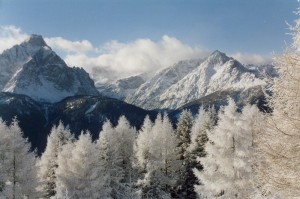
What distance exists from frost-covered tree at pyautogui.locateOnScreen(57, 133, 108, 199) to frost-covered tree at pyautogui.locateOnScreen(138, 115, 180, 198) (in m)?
8.46

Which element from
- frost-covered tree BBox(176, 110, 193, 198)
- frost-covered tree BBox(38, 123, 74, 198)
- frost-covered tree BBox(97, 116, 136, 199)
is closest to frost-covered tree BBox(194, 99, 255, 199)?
frost-covered tree BBox(97, 116, 136, 199)

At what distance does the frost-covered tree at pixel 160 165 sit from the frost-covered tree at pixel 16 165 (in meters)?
15.3

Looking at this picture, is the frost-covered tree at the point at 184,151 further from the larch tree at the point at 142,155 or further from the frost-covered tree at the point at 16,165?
the frost-covered tree at the point at 16,165

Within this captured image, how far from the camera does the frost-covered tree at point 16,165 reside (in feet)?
141

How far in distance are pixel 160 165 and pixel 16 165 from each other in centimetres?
1858

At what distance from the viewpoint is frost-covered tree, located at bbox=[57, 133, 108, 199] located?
4675 cm

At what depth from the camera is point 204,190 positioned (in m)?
34.6

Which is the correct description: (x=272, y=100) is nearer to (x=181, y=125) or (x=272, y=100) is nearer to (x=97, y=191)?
(x=97, y=191)

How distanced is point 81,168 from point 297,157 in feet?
123

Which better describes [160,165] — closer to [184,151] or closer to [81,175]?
[184,151]

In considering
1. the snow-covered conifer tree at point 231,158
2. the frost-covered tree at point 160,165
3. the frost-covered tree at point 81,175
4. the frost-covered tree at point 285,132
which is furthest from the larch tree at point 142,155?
the frost-covered tree at point 285,132

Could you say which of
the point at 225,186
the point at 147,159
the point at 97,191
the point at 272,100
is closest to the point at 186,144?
the point at 147,159

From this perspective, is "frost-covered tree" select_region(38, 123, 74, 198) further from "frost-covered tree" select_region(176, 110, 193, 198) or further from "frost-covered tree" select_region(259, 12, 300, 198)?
"frost-covered tree" select_region(259, 12, 300, 198)

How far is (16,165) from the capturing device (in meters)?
43.7
